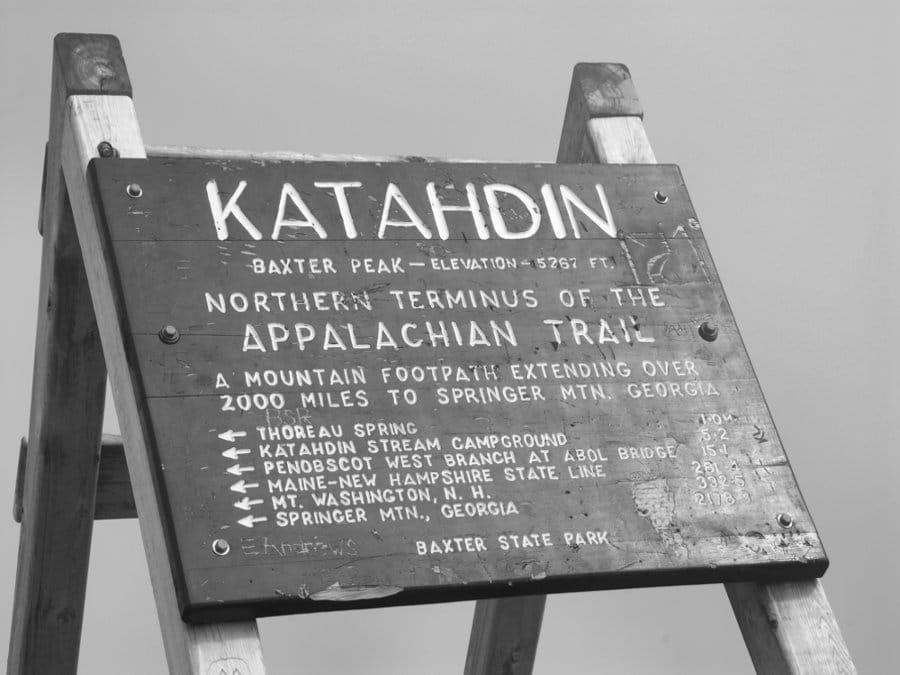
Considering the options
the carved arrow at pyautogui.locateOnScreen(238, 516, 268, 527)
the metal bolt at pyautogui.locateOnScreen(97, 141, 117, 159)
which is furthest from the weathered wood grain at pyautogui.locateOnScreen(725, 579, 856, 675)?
the metal bolt at pyautogui.locateOnScreen(97, 141, 117, 159)

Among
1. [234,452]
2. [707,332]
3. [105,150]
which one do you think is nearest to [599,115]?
[707,332]

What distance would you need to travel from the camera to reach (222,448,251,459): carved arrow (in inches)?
61.6

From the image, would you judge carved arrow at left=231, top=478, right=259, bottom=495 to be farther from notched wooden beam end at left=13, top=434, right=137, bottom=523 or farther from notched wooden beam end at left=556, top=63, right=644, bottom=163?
notched wooden beam end at left=13, top=434, right=137, bottom=523

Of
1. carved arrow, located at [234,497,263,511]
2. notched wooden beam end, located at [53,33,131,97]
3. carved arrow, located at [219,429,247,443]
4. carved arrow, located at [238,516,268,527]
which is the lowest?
carved arrow, located at [238,516,268,527]

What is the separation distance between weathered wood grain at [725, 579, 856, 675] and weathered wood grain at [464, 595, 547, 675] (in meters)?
0.78

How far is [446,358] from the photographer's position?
1719 mm

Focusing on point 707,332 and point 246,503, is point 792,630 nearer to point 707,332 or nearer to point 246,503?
point 707,332

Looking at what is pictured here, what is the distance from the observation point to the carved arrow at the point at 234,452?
156 centimetres

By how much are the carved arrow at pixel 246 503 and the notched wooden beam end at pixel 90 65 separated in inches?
24.6

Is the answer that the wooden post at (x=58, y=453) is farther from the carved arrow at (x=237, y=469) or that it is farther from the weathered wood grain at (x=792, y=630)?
the weathered wood grain at (x=792, y=630)

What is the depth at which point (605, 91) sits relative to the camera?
2115 mm

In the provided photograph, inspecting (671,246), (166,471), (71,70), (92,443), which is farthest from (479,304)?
(92,443)

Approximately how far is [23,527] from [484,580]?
3.47ft

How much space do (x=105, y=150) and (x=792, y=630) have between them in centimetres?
101
